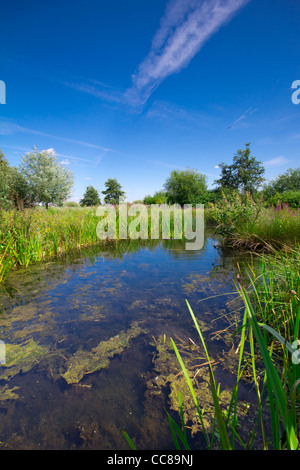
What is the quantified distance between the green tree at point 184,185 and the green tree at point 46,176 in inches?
750

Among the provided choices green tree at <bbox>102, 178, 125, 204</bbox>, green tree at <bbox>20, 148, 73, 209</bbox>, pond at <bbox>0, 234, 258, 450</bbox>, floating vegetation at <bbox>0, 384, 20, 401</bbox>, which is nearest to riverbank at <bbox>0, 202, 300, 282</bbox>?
pond at <bbox>0, 234, 258, 450</bbox>

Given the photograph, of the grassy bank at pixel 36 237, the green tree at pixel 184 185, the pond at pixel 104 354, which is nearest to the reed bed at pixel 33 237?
the grassy bank at pixel 36 237

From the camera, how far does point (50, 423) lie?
4.28 feet

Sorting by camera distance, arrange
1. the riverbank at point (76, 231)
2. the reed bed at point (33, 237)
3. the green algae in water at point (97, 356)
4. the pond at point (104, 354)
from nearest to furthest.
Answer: the pond at point (104, 354)
the green algae in water at point (97, 356)
the reed bed at point (33, 237)
the riverbank at point (76, 231)

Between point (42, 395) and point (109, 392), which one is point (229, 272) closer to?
point (109, 392)

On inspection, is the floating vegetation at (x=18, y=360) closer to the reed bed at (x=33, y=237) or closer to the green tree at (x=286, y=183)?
the reed bed at (x=33, y=237)

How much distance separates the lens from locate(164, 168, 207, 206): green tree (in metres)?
37.8

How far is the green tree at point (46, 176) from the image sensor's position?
2233 centimetres

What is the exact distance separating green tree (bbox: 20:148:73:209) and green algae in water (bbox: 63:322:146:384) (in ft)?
73.7

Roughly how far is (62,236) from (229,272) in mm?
4916

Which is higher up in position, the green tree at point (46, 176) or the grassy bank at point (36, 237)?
the green tree at point (46, 176)

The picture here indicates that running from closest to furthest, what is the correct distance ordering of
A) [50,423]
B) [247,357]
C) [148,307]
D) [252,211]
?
[50,423] → [247,357] → [148,307] → [252,211]

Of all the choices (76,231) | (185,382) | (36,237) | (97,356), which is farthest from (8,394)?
(76,231)
